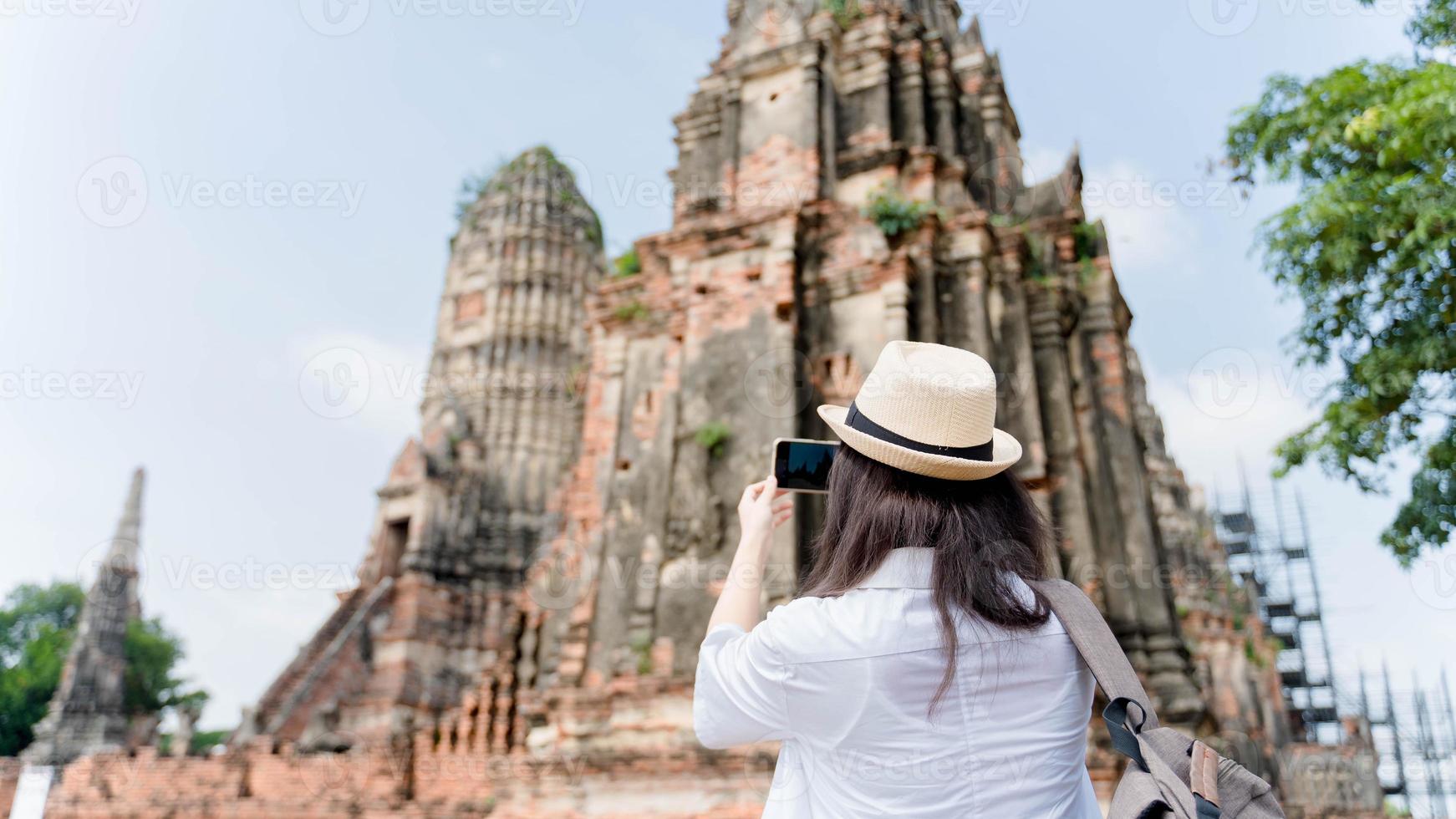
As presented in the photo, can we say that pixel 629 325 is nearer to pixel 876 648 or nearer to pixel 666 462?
pixel 666 462

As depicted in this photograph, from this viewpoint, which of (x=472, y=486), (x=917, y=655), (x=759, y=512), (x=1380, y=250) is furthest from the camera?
(x=472, y=486)

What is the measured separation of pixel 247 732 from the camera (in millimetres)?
14961

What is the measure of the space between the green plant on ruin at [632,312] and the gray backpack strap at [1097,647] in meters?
7.99

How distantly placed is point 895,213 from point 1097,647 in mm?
7388

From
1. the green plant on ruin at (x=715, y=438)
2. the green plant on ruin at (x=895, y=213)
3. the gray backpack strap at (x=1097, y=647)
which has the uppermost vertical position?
the green plant on ruin at (x=895, y=213)

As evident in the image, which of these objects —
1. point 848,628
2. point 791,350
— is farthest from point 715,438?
point 848,628

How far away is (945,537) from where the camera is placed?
1.76 m

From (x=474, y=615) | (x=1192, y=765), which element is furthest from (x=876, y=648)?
(x=474, y=615)

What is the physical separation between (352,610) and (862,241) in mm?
13504

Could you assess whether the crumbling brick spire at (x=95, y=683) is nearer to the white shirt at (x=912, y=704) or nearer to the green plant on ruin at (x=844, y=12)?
the green plant on ruin at (x=844, y=12)

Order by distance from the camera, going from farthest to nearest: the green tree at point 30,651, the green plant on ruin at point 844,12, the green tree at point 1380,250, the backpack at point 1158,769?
1. the green tree at point 30,651
2. the green plant on ruin at point 844,12
3. the green tree at point 1380,250
4. the backpack at point 1158,769

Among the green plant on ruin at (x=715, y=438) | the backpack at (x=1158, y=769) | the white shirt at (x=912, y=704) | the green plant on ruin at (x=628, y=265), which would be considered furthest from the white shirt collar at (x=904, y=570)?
the green plant on ruin at (x=628, y=265)

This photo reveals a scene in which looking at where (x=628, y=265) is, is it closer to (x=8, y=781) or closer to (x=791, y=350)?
(x=791, y=350)

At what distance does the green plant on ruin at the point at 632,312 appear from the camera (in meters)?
9.61
